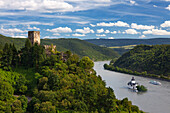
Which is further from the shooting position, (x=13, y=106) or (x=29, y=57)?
(x=29, y=57)

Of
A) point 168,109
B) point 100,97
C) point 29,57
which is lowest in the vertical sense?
point 168,109

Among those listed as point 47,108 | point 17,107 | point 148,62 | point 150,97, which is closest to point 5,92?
point 17,107

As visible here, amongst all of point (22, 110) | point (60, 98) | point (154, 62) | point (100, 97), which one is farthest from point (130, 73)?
point (22, 110)

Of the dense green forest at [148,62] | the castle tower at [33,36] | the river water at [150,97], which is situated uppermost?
the castle tower at [33,36]

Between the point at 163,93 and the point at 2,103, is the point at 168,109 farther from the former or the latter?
the point at 2,103

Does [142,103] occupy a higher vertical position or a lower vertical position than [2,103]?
lower

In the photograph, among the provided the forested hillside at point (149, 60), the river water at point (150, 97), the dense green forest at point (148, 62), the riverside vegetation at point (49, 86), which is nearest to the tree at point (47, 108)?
the riverside vegetation at point (49, 86)

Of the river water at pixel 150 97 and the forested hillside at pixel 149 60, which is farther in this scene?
the forested hillside at pixel 149 60

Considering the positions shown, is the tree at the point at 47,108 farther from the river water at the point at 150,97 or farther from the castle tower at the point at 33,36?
the river water at the point at 150,97
